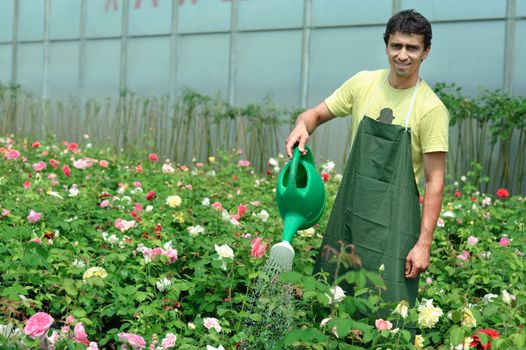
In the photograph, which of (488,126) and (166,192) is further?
(488,126)

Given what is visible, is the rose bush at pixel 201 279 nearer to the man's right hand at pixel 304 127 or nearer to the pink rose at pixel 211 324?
the pink rose at pixel 211 324

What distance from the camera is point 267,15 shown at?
7.10 metres

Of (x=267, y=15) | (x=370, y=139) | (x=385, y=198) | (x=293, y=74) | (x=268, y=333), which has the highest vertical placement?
(x=267, y=15)

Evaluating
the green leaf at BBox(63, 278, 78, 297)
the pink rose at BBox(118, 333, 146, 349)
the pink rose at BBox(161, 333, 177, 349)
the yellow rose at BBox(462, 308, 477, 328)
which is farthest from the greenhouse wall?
the pink rose at BBox(118, 333, 146, 349)

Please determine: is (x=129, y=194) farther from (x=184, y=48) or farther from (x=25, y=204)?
(x=184, y=48)

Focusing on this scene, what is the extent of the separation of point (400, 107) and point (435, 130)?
11 cm

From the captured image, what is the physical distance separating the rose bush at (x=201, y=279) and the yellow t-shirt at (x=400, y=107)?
→ 1.15 feet

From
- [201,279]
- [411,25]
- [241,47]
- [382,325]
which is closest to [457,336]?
[382,325]

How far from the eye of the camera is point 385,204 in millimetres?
2207

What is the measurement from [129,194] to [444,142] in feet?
7.44

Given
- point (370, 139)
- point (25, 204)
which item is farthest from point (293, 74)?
point (370, 139)

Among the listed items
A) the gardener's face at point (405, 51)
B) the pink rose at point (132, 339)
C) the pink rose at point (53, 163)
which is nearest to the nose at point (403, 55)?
the gardener's face at point (405, 51)

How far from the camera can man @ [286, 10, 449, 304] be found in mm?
2170

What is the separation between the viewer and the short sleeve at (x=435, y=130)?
2147 mm
